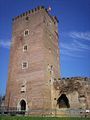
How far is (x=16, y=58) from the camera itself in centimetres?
2911

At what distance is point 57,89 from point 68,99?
8.04ft

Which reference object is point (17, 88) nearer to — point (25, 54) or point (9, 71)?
point (9, 71)

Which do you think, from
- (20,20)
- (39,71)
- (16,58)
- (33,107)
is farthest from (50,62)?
(20,20)

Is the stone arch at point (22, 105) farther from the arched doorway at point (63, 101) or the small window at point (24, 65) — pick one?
the arched doorway at point (63, 101)

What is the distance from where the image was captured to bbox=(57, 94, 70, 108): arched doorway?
2650 centimetres

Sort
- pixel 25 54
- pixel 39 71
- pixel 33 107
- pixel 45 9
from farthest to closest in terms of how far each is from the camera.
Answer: pixel 45 9, pixel 25 54, pixel 39 71, pixel 33 107

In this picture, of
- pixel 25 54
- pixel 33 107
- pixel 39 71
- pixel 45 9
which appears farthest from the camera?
pixel 45 9

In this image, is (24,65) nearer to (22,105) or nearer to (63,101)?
(22,105)

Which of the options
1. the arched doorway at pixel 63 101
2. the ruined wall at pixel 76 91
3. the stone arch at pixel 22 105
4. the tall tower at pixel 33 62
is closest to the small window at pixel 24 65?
the tall tower at pixel 33 62

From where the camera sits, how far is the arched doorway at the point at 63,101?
→ 86.9 ft

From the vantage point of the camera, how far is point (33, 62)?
26875mm

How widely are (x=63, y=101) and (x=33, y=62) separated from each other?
7.72 metres

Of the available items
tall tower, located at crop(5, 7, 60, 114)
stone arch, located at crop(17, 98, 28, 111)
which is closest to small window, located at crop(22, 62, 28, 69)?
tall tower, located at crop(5, 7, 60, 114)

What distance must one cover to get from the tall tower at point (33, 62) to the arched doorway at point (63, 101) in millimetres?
1644
